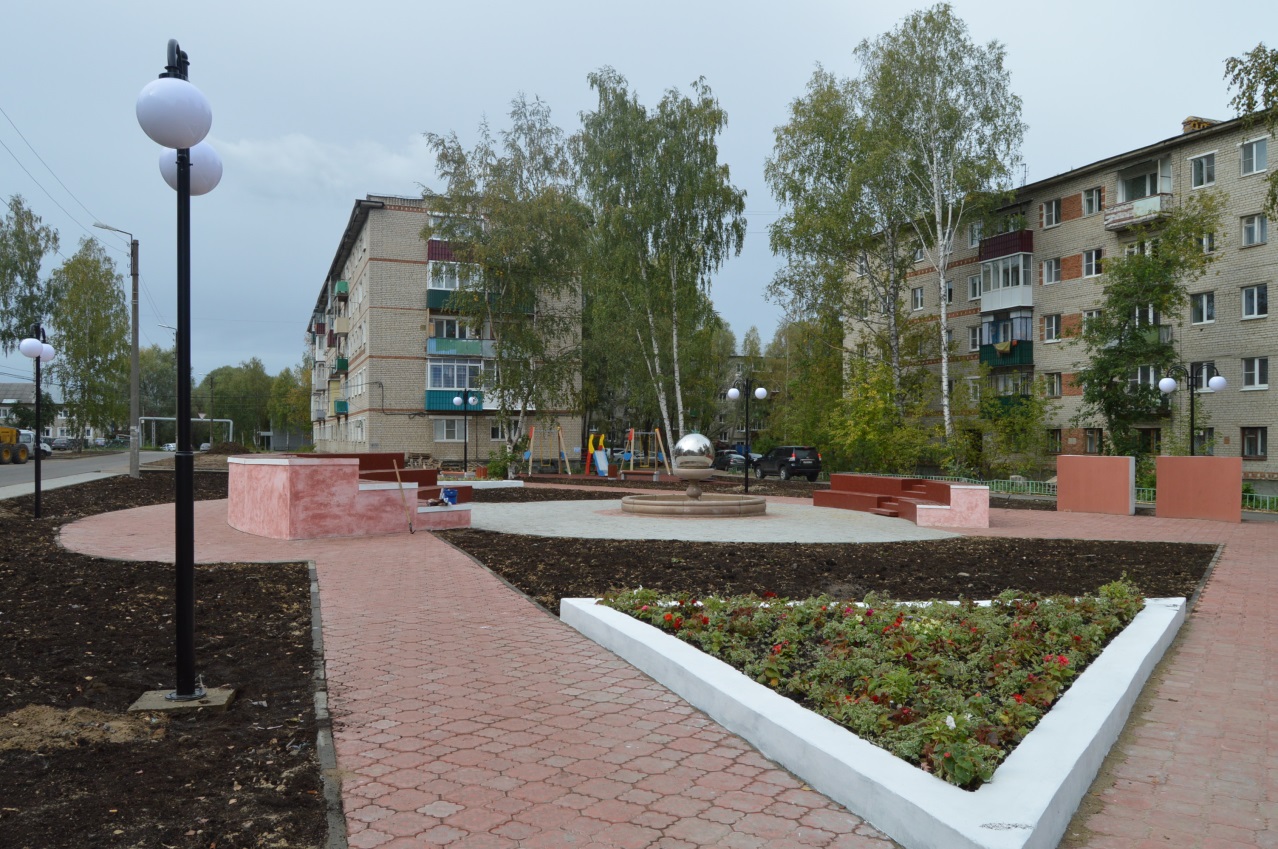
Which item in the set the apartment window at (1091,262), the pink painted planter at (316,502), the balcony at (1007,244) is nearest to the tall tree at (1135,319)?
the apartment window at (1091,262)

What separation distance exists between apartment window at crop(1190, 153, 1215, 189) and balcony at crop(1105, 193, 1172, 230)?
3.28 ft

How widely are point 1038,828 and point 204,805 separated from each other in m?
3.05

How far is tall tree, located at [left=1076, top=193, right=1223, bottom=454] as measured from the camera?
27.0 meters

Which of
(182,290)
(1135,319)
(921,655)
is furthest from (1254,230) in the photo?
(182,290)

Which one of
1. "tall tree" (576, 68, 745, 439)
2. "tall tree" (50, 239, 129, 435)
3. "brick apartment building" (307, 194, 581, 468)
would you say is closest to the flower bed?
"tall tree" (576, 68, 745, 439)

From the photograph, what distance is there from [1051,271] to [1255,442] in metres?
10.6

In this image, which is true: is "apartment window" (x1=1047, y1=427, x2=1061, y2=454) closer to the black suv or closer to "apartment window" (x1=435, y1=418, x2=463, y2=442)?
the black suv

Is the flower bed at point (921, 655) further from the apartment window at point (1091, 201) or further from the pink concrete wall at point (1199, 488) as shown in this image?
the apartment window at point (1091, 201)

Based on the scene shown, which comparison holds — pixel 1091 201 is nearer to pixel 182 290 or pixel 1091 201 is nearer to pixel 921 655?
pixel 921 655

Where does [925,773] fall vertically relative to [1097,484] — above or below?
below

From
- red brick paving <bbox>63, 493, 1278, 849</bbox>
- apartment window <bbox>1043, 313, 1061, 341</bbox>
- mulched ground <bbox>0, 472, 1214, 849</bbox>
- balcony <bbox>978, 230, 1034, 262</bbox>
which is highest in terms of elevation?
balcony <bbox>978, 230, 1034, 262</bbox>

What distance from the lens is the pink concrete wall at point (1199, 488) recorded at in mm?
18062

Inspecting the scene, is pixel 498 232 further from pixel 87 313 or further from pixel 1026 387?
pixel 87 313

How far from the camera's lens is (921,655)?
520 centimetres
